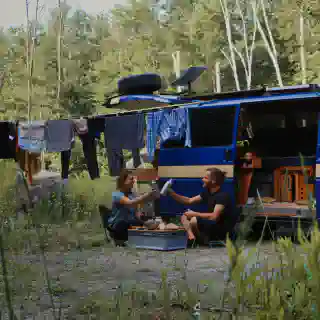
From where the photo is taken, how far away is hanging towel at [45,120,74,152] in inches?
477

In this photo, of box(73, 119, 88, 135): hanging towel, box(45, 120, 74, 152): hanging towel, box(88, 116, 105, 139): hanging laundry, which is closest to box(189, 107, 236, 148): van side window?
box(88, 116, 105, 139): hanging laundry

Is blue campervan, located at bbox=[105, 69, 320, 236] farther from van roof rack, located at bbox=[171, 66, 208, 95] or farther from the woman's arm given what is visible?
Answer: the woman's arm

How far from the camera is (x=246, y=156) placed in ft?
32.8

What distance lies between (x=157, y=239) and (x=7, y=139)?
524cm

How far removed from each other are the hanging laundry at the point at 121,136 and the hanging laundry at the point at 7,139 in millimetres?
2125

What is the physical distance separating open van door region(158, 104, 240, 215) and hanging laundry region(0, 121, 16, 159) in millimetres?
3774

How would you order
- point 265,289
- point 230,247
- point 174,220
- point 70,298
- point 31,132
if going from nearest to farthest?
point 230,247 < point 265,289 < point 70,298 < point 174,220 < point 31,132

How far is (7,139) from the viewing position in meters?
12.7

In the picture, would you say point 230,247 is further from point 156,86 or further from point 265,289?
point 156,86

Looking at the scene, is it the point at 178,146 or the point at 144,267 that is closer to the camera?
the point at 144,267

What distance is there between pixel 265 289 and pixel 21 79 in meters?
37.9

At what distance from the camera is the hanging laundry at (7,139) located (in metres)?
12.6

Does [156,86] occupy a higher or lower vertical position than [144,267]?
higher

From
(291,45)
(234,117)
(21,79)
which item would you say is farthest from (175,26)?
(234,117)
